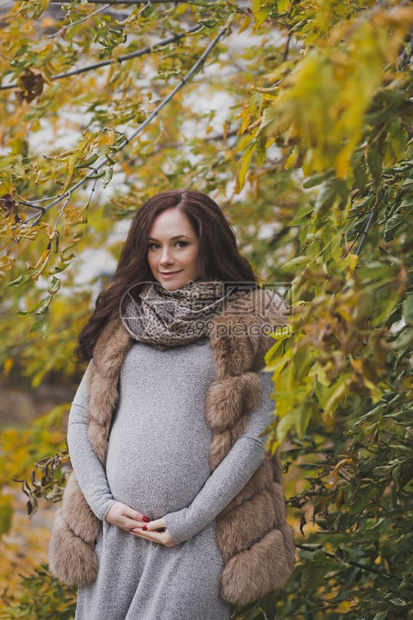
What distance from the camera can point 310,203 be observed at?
61.4 inches

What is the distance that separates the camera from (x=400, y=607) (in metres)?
1.80

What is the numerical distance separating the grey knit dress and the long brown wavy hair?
234mm

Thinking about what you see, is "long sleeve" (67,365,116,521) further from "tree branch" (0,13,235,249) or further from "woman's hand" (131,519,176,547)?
"tree branch" (0,13,235,249)

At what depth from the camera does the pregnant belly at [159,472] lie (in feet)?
5.76

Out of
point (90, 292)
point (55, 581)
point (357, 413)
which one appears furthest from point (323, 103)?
point (90, 292)

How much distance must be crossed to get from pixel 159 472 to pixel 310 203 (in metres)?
0.77

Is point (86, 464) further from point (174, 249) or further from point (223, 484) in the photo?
point (174, 249)

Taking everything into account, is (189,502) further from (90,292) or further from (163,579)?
(90,292)

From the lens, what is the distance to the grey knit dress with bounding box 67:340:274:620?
171cm

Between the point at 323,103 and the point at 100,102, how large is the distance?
192cm

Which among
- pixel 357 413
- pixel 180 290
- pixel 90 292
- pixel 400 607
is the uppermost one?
pixel 180 290

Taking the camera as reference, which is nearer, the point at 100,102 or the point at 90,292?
the point at 100,102

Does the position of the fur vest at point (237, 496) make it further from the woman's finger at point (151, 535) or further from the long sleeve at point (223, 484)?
the woman's finger at point (151, 535)

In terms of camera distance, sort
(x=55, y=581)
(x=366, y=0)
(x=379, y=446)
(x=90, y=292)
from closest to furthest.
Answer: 1. (x=366, y=0)
2. (x=379, y=446)
3. (x=55, y=581)
4. (x=90, y=292)
